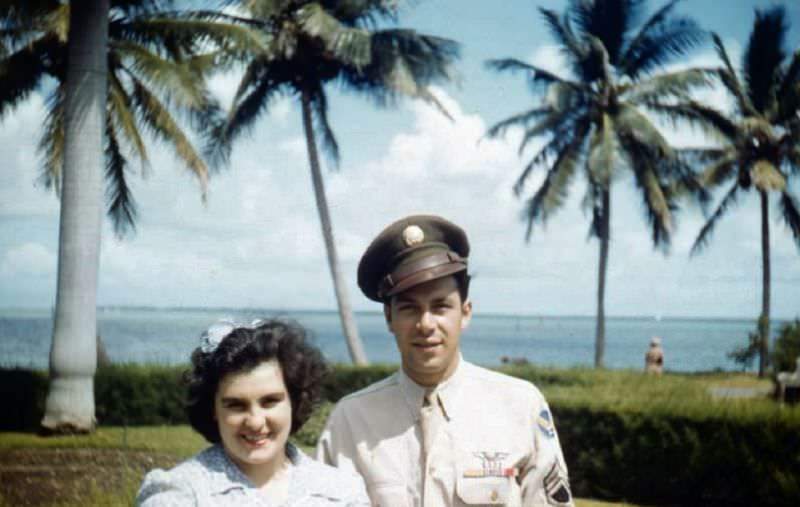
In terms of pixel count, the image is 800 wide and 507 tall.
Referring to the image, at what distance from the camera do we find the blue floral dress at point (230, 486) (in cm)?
219

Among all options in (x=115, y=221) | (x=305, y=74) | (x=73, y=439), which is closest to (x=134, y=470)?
(x=73, y=439)

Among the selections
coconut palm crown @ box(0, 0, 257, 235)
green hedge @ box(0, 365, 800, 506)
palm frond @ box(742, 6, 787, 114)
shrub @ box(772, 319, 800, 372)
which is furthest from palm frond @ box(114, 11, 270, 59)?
palm frond @ box(742, 6, 787, 114)

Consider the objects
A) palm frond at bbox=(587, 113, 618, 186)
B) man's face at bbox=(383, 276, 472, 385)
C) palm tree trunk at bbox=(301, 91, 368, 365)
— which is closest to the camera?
man's face at bbox=(383, 276, 472, 385)

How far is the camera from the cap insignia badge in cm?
279

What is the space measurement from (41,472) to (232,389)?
252 inches

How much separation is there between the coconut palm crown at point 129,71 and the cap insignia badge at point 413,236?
32.7 feet

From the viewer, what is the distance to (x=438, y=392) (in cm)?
274

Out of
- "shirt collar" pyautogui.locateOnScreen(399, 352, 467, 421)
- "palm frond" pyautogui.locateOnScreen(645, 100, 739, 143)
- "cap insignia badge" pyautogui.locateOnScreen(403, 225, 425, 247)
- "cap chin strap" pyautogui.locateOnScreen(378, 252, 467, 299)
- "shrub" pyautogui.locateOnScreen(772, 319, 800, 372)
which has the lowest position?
"shrub" pyautogui.locateOnScreen(772, 319, 800, 372)

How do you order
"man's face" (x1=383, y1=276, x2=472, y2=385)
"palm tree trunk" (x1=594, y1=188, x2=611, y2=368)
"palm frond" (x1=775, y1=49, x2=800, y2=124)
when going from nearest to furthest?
"man's face" (x1=383, y1=276, x2=472, y2=385)
"palm tree trunk" (x1=594, y1=188, x2=611, y2=368)
"palm frond" (x1=775, y1=49, x2=800, y2=124)

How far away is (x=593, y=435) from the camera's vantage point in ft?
28.6

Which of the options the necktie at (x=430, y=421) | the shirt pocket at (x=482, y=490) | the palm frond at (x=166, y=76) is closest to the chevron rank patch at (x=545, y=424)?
the shirt pocket at (x=482, y=490)

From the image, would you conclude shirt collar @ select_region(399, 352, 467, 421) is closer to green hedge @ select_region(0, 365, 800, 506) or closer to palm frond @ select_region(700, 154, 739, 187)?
green hedge @ select_region(0, 365, 800, 506)

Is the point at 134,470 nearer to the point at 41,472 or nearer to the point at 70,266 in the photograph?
the point at 41,472

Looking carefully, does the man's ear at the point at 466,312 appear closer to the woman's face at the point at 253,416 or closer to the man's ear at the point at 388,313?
the man's ear at the point at 388,313
